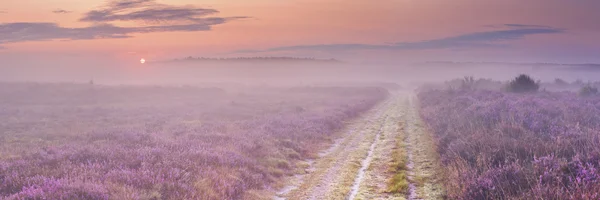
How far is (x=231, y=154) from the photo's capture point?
39.7 feet

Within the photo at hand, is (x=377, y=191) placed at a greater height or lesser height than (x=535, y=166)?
lesser

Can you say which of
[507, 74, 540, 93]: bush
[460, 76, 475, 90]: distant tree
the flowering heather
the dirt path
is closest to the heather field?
the flowering heather

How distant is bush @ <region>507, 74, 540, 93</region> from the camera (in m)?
Answer: 39.2

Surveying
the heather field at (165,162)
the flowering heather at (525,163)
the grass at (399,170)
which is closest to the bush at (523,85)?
the heather field at (165,162)

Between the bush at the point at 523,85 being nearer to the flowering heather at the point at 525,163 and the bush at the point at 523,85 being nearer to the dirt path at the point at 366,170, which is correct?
the flowering heather at the point at 525,163

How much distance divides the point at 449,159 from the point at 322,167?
13.8 ft

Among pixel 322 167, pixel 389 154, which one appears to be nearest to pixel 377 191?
pixel 322 167

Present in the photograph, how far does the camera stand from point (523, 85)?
1565 inches

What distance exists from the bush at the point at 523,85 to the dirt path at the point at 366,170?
89.7ft

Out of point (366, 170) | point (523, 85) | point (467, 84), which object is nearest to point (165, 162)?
point (366, 170)

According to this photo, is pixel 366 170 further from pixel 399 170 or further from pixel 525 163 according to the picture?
pixel 525 163

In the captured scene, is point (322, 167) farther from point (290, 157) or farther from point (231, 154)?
point (231, 154)

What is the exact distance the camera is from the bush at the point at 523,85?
39.2 m

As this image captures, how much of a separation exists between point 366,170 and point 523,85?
3665 cm
